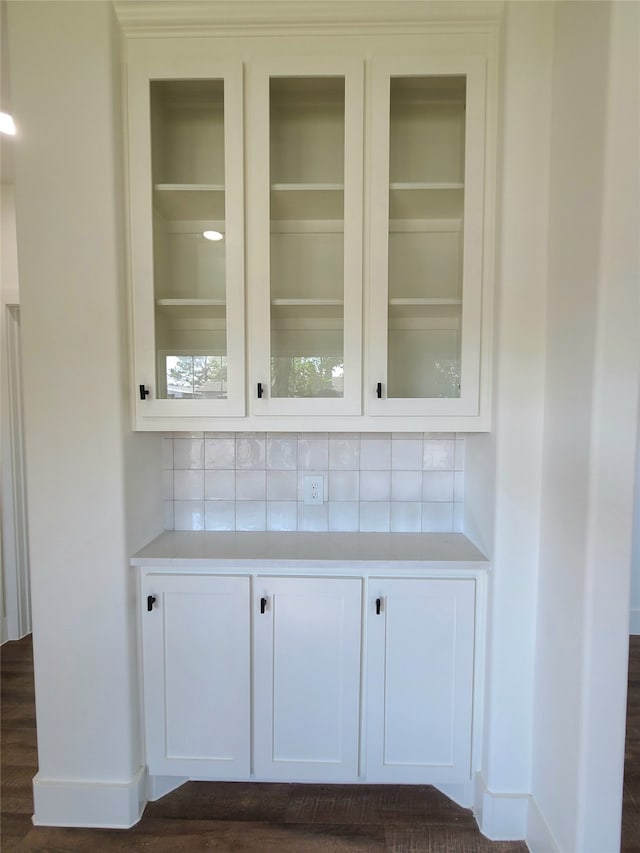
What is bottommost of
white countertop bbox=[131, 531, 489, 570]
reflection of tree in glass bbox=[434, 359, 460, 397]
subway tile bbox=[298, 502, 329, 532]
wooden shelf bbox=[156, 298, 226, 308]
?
white countertop bbox=[131, 531, 489, 570]

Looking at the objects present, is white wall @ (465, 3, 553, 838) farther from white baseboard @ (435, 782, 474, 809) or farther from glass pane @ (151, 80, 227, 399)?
glass pane @ (151, 80, 227, 399)

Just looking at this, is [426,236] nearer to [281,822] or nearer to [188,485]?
[188,485]

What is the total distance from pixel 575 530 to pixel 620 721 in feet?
1.66

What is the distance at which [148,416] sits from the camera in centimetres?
139

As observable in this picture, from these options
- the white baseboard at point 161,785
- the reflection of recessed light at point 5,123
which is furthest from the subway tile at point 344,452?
the reflection of recessed light at point 5,123

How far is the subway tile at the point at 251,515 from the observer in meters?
1.70

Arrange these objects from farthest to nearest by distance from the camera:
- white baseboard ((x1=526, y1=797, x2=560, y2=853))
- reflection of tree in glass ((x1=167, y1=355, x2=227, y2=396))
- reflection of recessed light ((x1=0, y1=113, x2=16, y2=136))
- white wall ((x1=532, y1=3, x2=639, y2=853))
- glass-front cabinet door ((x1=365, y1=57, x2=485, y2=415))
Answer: reflection of recessed light ((x1=0, y1=113, x2=16, y2=136)) → reflection of tree in glass ((x1=167, y1=355, x2=227, y2=396)) → glass-front cabinet door ((x1=365, y1=57, x2=485, y2=415)) → white baseboard ((x1=526, y1=797, x2=560, y2=853)) → white wall ((x1=532, y1=3, x2=639, y2=853))

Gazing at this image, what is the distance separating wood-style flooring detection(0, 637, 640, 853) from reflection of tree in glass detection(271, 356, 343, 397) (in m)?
1.51

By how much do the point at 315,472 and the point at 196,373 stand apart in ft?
2.11

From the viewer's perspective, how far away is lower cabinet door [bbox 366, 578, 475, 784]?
137cm

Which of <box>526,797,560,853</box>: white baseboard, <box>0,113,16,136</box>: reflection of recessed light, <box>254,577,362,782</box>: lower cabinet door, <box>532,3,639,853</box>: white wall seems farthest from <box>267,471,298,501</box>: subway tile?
<box>0,113,16,136</box>: reflection of recessed light

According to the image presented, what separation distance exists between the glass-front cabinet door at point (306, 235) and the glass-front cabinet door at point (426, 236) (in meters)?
0.08

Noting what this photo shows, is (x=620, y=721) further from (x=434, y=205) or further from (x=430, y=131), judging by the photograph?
(x=430, y=131)

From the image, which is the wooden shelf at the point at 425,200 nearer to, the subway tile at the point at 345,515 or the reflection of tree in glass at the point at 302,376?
the reflection of tree in glass at the point at 302,376
